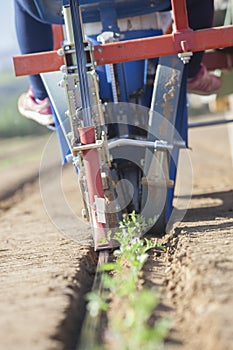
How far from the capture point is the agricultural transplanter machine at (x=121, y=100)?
4879 millimetres

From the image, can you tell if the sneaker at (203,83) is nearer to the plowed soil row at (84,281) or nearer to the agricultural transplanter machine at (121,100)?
the agricultural transplanter machine at (121,100)

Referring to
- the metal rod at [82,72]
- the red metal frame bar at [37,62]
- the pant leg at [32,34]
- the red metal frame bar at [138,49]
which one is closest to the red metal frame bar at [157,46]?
the red metal frame bar at [138,49]

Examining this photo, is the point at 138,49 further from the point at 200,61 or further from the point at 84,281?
the point at 84,281

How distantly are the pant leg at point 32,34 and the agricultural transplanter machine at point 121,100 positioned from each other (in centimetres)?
46

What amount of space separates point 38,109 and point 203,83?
1.51 meters

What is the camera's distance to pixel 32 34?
6.21 metres

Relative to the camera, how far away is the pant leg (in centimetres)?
613

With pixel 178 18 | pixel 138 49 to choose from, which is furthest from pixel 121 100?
pixel 178 18

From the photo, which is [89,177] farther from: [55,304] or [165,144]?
[55,304]

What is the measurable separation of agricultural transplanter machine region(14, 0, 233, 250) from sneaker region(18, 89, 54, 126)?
0.68 metres

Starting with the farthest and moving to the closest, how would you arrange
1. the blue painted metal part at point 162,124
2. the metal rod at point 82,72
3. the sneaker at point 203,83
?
1. the sneaker at point 203,83
2. the blue painted metal part at point 162,124
3. the metal rod at point 82,72

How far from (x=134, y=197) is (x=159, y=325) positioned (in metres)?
2.69

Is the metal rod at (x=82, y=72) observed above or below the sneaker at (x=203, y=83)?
above

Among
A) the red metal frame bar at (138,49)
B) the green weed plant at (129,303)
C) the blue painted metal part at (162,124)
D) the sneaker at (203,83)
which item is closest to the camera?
the green weed plant at (129,303)
